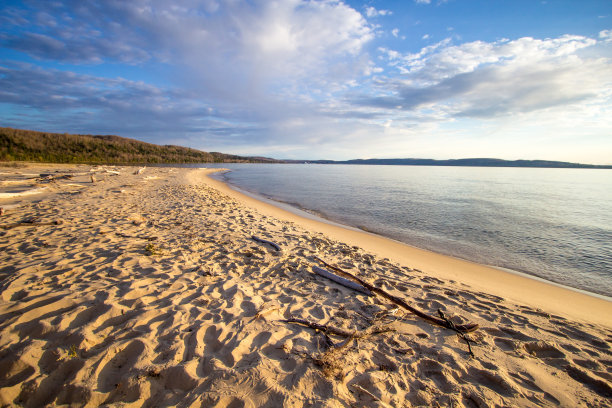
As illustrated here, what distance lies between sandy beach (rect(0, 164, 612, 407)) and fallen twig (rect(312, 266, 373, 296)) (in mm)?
76

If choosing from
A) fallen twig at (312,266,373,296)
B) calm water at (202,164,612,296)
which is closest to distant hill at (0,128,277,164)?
calm water at (202,164,612,296)

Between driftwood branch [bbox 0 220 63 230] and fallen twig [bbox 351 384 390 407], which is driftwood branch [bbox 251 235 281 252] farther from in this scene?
driftwood branch [bbox 0 220 63 230]

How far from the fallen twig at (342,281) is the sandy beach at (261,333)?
3.0 inches

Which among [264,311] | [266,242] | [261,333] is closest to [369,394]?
[261,333]

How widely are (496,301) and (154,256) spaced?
7.44 metres

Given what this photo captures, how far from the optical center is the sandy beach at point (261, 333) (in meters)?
2.28

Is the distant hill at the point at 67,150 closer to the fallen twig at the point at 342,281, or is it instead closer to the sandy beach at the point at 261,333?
the sandy beach at the point at 261,333

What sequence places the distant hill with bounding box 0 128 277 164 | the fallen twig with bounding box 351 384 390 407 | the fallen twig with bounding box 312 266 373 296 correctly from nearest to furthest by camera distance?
the fallen twig with bounding box 351 384 390 407, the fallen twig with bounding box 312 266 373 296, the distant hill with bounding box 0 128 277 164

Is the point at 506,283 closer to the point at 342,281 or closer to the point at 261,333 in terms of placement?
the point at 342,281

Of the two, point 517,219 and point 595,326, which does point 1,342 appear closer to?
point 595,326

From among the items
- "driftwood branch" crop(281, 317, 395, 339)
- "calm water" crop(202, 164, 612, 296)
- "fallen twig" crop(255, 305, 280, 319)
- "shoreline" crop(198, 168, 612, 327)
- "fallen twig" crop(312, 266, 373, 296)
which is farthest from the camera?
"calm water" crop(202, 164, 612, 296)

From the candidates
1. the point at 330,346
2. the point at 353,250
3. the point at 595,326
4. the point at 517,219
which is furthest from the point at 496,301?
the point at 517,219

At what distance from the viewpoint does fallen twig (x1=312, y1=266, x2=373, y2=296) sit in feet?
14.8

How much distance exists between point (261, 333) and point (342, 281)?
2.12 metres
